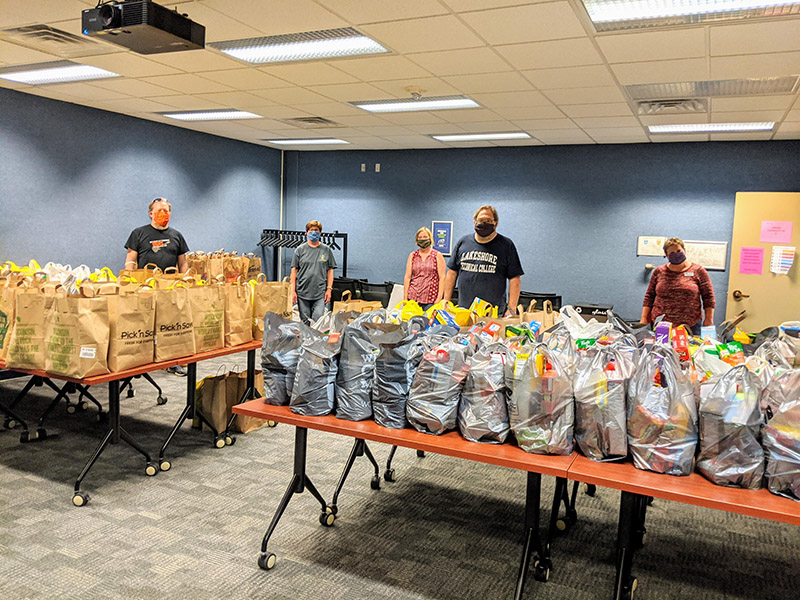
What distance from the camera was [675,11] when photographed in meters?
3.08

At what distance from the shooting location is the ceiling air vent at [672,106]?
4914 millimetres

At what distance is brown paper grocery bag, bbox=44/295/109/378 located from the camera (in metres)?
2.87

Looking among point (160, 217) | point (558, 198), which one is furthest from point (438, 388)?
point (558, 198)

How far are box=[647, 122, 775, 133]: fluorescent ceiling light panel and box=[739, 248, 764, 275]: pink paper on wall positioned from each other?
1302 millimetres

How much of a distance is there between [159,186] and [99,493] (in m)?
4.93

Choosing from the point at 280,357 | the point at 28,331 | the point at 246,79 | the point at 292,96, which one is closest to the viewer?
the point at 280,357

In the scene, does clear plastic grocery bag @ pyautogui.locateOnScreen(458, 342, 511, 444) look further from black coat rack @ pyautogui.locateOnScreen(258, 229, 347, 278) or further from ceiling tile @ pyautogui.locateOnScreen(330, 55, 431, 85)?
black coat rack @ pyautogui.locateOnScreen(258, 229, 347, 278)

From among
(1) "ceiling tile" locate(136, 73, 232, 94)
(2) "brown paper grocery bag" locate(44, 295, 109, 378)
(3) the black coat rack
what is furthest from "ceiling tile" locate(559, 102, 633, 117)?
(2) "brown paper grocery bag" locate(44, 295, 109, 378)

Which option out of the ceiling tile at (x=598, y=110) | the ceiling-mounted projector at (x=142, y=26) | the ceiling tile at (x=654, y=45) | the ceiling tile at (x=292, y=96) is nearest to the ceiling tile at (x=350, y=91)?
the ceiling tile at (x=292, y=96)

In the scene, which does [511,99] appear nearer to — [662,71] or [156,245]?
[662,71]

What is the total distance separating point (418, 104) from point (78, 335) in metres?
3.74

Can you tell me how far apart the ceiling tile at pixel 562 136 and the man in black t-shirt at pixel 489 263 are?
9.01 ft

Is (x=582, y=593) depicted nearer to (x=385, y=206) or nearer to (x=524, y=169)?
(x=524, y=169)

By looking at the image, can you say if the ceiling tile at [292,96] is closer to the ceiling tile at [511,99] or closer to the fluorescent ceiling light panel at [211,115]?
the fluorescent ceiling light panel at [211,115]
